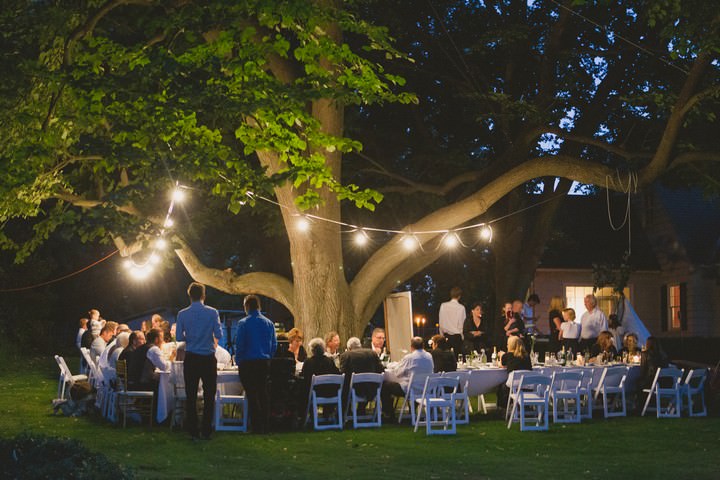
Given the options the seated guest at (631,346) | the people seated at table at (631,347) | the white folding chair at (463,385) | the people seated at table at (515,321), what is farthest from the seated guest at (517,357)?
the people seated at table at (515,321)

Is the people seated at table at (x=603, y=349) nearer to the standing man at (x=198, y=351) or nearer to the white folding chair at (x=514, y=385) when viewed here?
the white folding chair at (x=514, y=385)

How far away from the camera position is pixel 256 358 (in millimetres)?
13891

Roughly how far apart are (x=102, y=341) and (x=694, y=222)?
2010 centimetres

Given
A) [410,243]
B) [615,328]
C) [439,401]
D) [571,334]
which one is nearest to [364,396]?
[439,401]

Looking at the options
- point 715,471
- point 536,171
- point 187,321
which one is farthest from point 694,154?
point 187,321

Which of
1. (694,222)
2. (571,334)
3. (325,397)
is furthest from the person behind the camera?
(694,222)

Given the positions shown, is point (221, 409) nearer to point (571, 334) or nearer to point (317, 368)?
point (317, 368)

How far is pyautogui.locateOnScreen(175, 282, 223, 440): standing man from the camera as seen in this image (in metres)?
13.0

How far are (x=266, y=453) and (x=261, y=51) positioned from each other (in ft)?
20.8

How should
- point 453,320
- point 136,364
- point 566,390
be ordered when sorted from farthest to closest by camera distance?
1. point 453,320
2. point 566,390
3. point 136,364

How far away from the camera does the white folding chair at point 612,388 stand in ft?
53.1

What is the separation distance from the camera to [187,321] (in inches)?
514

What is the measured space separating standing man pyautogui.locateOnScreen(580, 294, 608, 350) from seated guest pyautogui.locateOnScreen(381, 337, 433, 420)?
5170mm

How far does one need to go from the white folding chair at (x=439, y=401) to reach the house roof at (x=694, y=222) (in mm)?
A: 18342
